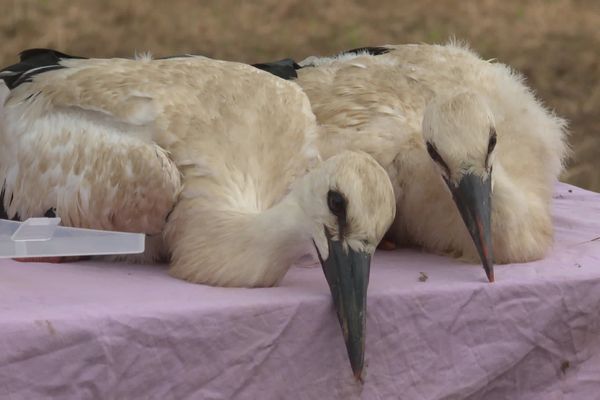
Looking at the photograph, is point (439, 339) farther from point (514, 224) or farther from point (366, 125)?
point (366, 125)

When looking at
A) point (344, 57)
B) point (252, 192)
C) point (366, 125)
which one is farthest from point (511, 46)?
point (252, 192)

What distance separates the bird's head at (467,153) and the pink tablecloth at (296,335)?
0.31ft

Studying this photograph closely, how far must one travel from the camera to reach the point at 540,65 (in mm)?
4789

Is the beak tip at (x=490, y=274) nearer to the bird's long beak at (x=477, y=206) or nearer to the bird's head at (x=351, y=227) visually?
the bird's long beak at (x=477, y=206)

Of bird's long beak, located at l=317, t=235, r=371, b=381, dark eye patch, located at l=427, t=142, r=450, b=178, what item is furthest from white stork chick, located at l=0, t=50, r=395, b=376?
dark eye patch, located at l=427, t=142, r=450, b=178

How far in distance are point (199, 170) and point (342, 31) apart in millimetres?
3093

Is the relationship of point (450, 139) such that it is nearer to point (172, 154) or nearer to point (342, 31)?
point (172, 154)

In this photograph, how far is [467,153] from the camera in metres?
1.78

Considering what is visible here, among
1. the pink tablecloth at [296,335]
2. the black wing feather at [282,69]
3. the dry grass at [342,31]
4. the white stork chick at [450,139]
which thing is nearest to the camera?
the pink tablecloth at [296,335]

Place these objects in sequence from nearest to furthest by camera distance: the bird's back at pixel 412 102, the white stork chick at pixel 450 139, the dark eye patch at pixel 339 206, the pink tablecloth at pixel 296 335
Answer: the pink tablecloth at pixel 296 335 → the dark eye patch at pixel 339 206 → the white stork chick at pixel 450 139 → the bird's back at pixel 412 102

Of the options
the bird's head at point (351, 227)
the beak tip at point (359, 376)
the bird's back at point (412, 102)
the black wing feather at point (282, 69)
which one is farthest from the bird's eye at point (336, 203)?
the black wing feather at point (282, 69)

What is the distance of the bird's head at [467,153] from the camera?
5.76 feet

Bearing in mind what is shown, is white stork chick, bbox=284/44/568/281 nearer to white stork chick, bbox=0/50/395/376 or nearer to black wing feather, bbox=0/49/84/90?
white stork chick, bbox=0/50/395/376

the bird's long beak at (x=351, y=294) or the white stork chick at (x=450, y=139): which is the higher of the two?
the white stork chick at (x=450, y=139)
